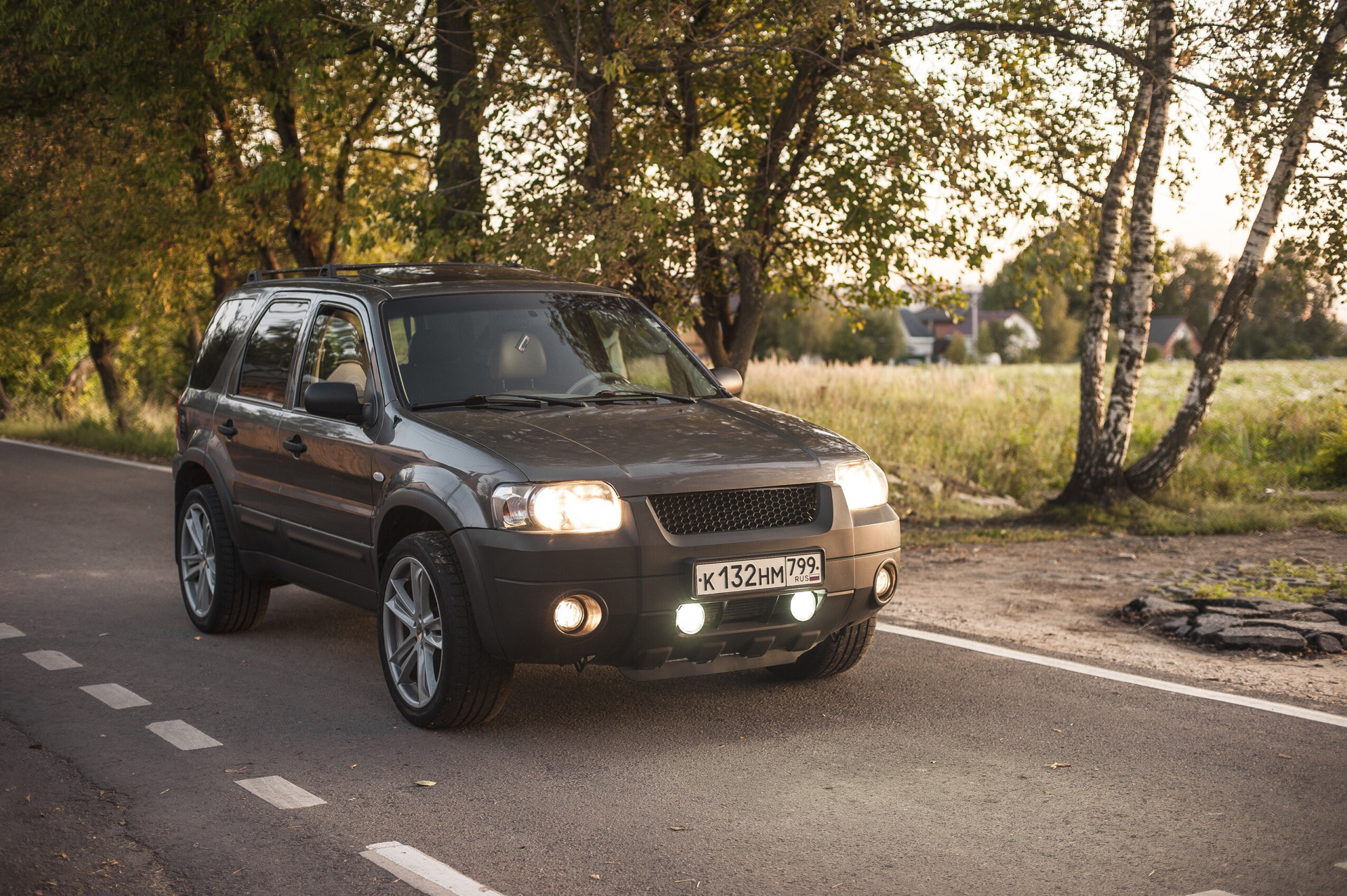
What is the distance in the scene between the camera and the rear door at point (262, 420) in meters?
6.92

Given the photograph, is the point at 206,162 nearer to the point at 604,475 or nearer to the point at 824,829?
the point at 604,475

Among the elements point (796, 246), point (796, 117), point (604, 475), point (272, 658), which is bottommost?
point (272, 658)

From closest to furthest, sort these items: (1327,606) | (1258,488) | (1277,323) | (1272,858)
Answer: (1272,858) → (1327,606) → (1258,488) → (1277,323)

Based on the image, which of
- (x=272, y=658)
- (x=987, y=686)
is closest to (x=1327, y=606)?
(x=987, y=686)

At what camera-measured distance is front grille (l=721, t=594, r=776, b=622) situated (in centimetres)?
534

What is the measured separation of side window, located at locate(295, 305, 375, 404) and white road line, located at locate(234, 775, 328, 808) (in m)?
1.88

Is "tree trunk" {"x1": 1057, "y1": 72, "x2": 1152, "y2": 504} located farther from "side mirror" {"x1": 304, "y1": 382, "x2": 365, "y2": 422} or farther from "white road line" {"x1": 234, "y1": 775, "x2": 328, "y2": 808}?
"white road line" {"x1": 234, "y1": 775, "x2": 328, "y2": 808}

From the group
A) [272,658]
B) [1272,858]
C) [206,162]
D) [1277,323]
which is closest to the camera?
[1272,858]

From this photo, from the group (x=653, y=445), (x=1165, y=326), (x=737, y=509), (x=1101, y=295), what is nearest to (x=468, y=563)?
(x=653, y=445)

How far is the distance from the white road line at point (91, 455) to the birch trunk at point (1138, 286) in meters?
11.3

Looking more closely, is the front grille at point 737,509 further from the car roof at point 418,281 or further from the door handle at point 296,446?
the door handle at point 296,446

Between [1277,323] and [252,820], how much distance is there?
286ft

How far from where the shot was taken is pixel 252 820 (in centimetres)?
450

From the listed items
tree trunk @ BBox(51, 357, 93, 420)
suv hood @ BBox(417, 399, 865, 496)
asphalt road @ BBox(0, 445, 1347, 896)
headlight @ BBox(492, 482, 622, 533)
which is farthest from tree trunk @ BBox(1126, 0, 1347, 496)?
tree trunk @ BBox(51, 357, 93, 420)
